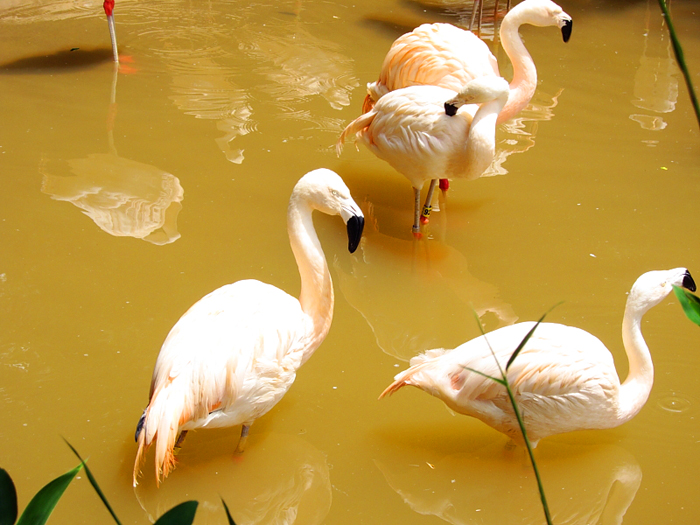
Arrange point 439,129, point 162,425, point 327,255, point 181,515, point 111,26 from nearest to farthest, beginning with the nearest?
point 181,515 < point 162,425 < point 439,129 < point 327,255 < point 111,26

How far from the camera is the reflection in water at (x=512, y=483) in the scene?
2570 millimetres

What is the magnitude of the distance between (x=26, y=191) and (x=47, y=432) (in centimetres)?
213

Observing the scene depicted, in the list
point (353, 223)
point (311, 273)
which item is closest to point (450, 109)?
point (353, 223)

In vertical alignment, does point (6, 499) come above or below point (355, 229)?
above

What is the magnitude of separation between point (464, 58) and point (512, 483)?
2.80m

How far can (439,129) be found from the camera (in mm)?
3834

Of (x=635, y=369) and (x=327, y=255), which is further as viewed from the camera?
(x=327, y=255)

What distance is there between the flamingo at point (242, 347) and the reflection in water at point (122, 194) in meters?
1.45

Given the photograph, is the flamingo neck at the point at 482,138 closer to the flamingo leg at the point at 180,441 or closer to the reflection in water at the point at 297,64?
the reflection in water at the point at 297,64

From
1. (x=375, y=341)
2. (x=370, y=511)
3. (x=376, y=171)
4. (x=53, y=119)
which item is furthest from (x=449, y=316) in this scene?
(x=53, y=119)

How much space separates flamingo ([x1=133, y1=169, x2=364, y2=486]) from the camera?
233cm

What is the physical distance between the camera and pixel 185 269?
3752 millimetres

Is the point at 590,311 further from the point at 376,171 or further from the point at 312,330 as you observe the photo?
the point at 376,171

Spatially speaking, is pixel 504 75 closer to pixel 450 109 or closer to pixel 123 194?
pixel 450 109
